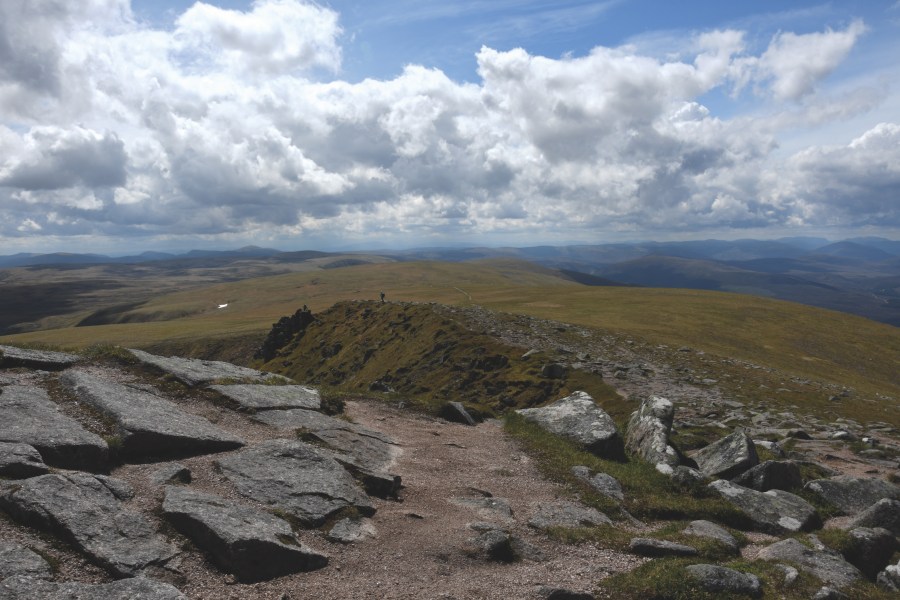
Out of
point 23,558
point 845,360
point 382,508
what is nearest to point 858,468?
point 382,508

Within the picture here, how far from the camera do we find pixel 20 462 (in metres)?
13.7

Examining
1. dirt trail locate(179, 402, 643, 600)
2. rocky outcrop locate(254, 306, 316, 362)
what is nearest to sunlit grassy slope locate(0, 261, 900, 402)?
rocky outcrop locate(254, 306, 316, 362)

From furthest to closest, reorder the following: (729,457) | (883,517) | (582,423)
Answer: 1. (582,423)
2. (729,457)
3. (883,517)

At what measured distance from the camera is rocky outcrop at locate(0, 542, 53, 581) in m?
10.0

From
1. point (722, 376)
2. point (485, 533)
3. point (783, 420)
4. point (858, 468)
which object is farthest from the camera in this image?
point (722, 376)

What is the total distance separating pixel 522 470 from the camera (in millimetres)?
22375

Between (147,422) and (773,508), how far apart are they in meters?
23.3

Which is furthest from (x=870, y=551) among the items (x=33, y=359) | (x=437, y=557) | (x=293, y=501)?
(x=33, y=359)

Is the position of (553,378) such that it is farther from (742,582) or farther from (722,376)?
(742,582)

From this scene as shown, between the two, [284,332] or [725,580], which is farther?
[284,332]

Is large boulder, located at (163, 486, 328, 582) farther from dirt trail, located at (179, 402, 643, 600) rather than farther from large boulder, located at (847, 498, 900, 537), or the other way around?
large boulder, located at (847, 498, 900, 537)

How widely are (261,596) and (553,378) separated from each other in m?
32.2

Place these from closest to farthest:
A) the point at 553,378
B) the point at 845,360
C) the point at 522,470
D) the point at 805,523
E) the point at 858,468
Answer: the point at 805,523
the point at 522,470
the point at 858,468
the point at 553,378
the point at 845,360

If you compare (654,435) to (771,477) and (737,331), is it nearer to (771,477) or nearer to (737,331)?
(771,477)
